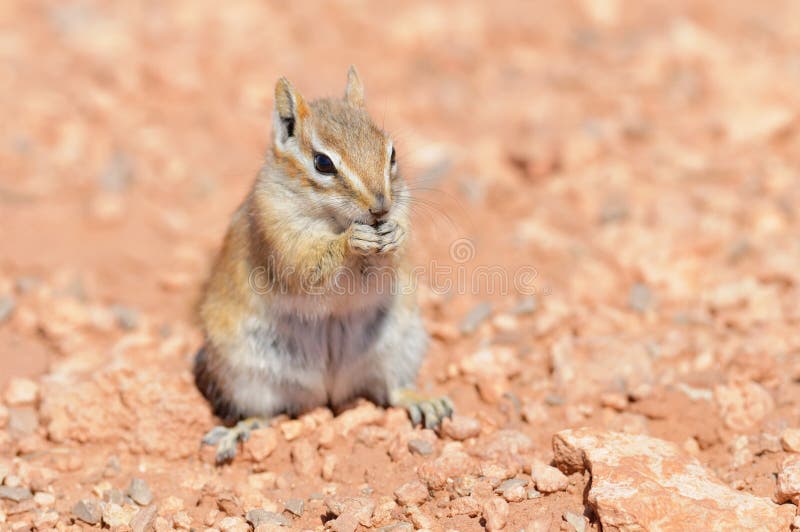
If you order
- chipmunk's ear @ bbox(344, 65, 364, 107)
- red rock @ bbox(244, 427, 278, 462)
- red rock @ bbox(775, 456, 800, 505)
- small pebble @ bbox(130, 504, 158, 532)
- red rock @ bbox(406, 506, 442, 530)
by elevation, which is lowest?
small pebble @ bbox(130, 504, 158, 532)

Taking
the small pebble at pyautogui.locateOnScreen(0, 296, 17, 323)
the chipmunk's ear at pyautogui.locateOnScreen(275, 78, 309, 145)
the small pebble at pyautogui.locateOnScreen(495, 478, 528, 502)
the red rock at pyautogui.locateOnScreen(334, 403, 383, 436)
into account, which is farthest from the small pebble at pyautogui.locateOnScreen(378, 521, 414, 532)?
the small pebble at pyautogui.locateOnScreen(0, 296, 17, 323)

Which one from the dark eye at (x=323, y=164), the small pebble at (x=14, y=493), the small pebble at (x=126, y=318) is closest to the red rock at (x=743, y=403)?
the dark eye at (x=323, y=164)

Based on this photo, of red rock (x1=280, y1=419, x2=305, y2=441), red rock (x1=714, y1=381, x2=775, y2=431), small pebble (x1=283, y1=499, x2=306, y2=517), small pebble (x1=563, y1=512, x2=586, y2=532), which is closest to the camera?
small pebble (x1=563, y1=512, x2=586, y2=532)

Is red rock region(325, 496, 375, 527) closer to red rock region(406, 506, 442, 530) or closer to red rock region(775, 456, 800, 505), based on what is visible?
red rock region(406, 506, 442, 530)

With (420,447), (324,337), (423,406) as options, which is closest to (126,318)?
(324,337)

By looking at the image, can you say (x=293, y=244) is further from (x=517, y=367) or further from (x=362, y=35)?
(x=362, y=35)

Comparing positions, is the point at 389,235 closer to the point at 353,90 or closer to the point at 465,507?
the point at 353,90
